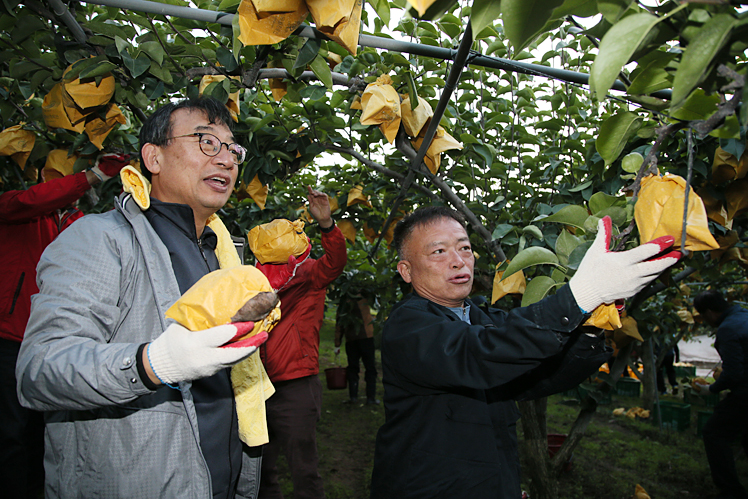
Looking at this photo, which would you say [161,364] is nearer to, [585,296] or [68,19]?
[585,296]

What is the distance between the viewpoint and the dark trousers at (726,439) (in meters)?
3.57

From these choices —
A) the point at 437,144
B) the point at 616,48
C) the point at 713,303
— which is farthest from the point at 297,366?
the point at 713,303

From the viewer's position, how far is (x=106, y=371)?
818 mm

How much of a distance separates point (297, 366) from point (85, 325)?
2.06 m

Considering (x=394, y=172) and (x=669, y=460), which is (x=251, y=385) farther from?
(x=669, y=460)

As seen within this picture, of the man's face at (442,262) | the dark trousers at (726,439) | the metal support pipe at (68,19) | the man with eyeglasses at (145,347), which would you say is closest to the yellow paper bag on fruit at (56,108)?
the metal support pipe at (68,19)

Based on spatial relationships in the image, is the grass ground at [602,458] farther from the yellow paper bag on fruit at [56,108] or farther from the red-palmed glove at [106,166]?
the yellow paper bag on fruit at [56,108]

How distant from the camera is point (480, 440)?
1380mm

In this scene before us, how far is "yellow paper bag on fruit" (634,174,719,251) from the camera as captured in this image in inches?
31.9

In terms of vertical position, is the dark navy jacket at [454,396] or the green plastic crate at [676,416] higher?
the dark navy jacket at [454,396]

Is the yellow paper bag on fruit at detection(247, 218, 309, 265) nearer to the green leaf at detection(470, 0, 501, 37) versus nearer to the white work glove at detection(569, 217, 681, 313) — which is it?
the white work glove at detection(569, 217, 681, 313)

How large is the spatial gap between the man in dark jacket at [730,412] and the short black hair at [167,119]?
→ 14.6ft

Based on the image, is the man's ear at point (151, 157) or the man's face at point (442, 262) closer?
the man's ear at point (151, 157)

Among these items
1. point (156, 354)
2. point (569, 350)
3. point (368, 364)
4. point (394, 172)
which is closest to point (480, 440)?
point (569, 350)
